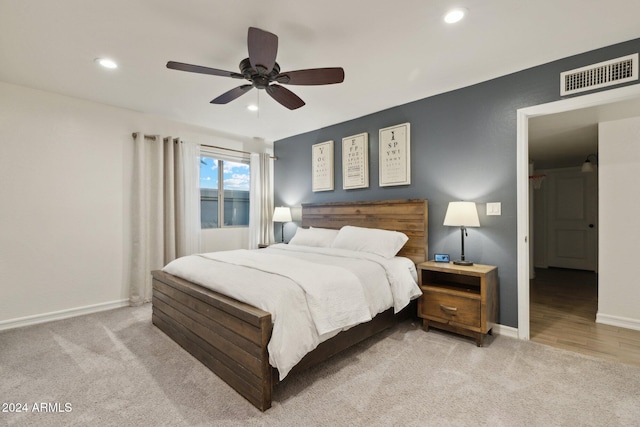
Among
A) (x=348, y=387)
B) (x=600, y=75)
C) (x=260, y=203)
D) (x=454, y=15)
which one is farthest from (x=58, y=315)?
(x=600, y=75)

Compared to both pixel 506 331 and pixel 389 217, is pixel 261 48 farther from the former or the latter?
pixel 506 331

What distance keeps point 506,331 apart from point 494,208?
4.01 feet

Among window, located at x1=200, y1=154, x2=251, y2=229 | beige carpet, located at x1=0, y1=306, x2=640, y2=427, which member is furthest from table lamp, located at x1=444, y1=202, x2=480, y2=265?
window, located at x1=200, y1=154, x2=251, y2=229

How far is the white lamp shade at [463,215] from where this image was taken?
284cm

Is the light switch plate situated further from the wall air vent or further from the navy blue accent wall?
the wall air vent

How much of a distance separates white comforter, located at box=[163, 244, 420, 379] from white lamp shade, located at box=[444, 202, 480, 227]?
66 centimetres

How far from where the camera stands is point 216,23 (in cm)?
210

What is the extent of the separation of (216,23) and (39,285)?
340cm

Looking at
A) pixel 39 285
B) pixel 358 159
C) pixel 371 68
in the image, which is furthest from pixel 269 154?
pixel 39 285

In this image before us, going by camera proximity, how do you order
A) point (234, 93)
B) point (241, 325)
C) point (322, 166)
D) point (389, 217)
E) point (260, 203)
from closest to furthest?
point (241, 325)
point (234, 93)
point (389, 217)
point (322, 166)
point (260, 203)

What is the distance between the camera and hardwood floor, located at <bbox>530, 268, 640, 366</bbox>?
99.9 inches

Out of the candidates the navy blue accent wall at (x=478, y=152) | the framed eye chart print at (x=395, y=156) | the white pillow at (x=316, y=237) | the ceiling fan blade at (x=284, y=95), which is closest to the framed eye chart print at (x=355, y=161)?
the navy blue accent wall at (x=478, y=152)

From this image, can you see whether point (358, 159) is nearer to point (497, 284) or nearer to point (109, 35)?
point (497, 284)

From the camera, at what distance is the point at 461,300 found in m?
2.72
